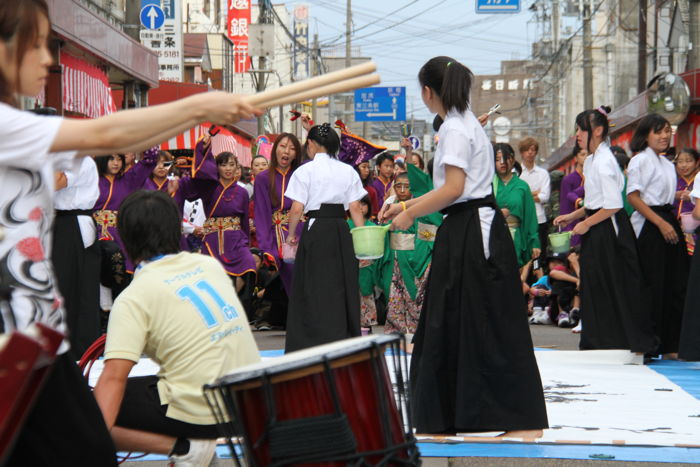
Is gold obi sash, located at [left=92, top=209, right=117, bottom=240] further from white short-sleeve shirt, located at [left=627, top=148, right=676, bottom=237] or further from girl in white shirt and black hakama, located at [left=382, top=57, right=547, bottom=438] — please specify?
girl in white shirt and black hakama, located at [left=382, top=57, right=547, bottom=438]

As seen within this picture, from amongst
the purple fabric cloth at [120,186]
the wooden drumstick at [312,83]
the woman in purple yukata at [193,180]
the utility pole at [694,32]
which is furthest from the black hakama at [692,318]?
the utility pole at [694,32]

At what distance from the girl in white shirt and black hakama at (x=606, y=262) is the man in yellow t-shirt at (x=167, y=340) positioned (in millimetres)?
4792

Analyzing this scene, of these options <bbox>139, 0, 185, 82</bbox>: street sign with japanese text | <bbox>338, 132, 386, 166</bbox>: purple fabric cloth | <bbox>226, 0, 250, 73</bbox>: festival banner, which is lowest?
<bbox>338, 132, 386, 166</bbox>: purple fabric cloth

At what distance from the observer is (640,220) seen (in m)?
8.38

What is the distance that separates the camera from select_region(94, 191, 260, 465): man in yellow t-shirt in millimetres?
3332

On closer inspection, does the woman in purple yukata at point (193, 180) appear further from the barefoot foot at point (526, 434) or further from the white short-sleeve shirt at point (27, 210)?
the white short-sleeve shirt at point (27, 210)

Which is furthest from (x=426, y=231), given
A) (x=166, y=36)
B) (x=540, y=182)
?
(x=166, y=36)

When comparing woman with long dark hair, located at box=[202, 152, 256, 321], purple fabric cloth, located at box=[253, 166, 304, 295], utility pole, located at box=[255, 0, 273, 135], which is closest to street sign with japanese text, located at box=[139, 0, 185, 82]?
utility pole, located at box=[255, 0, 273, 135]

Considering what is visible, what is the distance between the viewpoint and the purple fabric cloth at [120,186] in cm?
998

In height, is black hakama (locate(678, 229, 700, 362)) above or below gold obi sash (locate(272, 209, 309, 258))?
below

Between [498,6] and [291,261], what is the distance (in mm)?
18685

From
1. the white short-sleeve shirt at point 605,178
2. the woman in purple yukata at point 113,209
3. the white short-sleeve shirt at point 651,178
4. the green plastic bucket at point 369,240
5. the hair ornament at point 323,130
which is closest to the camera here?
the green plastic bucket at point 369,240

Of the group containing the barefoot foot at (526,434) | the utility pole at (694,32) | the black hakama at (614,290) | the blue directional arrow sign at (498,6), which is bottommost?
the barefoot foot at (526,434)

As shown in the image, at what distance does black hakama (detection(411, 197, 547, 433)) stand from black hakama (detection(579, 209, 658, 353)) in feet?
10.3
